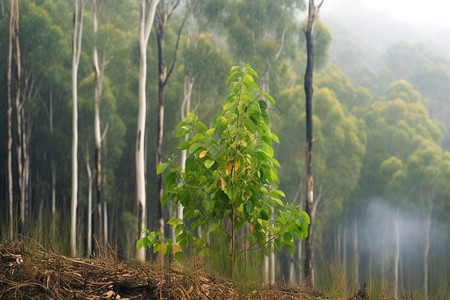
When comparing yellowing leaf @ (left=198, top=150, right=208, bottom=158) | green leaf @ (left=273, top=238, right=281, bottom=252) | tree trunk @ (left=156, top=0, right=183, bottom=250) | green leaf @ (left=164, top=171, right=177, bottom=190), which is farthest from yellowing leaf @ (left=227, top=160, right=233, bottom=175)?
tree trunk @ (left=156, top=0, right=183, bottom=250)

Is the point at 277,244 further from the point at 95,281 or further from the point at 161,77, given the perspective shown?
the point at 161,77

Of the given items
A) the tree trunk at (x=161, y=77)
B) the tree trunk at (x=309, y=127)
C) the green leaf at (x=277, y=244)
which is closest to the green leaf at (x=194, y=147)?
the green leaf at (x=277, y=244)

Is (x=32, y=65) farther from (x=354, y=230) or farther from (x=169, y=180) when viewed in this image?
(x=169, y=180)

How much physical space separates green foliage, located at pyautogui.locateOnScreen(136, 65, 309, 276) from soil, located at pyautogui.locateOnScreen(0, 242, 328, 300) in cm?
43

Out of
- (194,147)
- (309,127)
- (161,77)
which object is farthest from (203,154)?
(161,77)

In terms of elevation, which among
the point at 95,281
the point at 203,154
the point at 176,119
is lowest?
the point at 95,281

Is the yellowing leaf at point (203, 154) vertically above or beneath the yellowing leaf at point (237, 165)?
above

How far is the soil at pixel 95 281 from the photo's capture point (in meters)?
2.22

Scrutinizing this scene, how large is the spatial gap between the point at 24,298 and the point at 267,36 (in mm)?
16044

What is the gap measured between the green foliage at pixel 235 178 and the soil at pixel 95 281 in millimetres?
431

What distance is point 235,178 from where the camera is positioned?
284cm

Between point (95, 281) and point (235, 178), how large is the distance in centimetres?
86

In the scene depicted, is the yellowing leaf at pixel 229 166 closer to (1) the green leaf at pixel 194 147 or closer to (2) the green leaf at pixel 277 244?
(1) the green leaf at pixel 194 147

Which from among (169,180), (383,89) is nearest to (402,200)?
(383,89)
